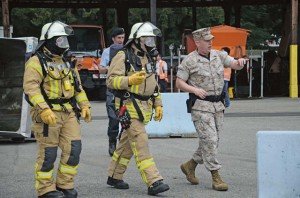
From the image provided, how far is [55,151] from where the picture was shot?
742 cm

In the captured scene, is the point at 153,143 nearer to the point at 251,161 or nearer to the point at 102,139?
the point at 102,139

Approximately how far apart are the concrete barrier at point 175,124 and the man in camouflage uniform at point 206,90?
16.2 feet

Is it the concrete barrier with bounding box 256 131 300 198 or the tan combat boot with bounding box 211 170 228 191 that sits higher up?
the concrete barrier with bounding box 256 131 300 198

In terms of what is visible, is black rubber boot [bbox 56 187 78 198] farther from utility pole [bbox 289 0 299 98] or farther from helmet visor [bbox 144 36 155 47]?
utility pole [bbox 289 0 299 98]

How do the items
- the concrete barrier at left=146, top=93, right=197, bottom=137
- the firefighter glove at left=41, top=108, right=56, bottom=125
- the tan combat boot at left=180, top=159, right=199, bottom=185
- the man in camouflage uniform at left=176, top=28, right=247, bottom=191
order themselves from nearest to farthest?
the firefighter glove at left=41, top=108, right=56, bottom=125 → the man in camouflage uniform at left=176, top=28, right=247, bottom=191 → the tan combat boot at left=180, top=159, right=199, bottom=185 → the concrete barrier at left=146, top=93, right=197, bottom=137

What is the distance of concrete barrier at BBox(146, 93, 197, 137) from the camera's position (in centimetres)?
1336

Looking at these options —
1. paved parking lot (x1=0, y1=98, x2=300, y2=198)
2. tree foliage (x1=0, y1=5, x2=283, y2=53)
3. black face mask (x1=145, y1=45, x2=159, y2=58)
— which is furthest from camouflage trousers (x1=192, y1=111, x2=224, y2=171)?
tree foliage (x1=0, y1=5, x2=283, y2=53)

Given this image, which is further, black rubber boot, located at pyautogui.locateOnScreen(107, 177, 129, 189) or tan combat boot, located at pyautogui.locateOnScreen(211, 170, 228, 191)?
black rubber boot, located at pyautogui.locateOnScreen(107, 177, 129, 189)

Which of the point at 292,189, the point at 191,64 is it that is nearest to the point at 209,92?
the point at 191,64

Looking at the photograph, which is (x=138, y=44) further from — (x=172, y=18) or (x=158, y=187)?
(x=172, y=18)

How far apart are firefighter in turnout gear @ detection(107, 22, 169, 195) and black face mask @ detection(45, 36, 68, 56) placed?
73cm

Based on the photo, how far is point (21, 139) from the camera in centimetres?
1319

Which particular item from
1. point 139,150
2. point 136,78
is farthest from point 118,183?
point 136,78

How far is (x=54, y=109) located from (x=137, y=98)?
1.03 metres
